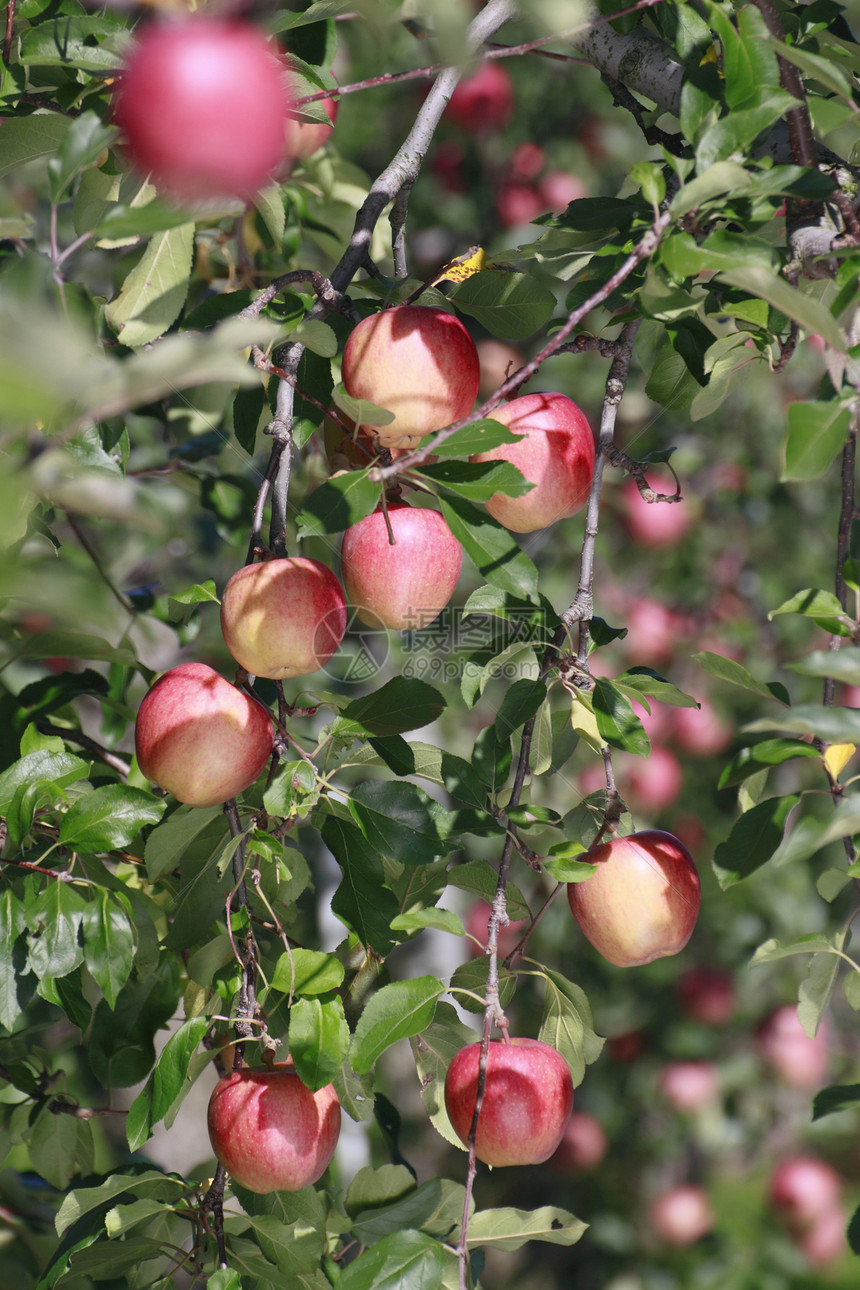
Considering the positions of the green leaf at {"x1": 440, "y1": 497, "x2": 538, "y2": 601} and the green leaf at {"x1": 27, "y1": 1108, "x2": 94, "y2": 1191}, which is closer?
the green leaf at {"x1": 440, "y1": 497, "x2": 538, "y2": 601}

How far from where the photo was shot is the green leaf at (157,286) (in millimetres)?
707

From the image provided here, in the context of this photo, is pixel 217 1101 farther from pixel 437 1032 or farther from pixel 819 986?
pixel 819 986

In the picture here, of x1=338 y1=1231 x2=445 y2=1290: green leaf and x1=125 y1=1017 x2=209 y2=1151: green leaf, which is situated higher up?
x1=125 y1=1017 x2=209 y2=1151: green leaf

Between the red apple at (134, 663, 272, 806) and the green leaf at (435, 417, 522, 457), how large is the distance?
253 mm

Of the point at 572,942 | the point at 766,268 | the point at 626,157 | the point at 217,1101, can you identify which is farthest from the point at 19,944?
the point at 626,157

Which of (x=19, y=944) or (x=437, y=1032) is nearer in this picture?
(x=19, y=944)

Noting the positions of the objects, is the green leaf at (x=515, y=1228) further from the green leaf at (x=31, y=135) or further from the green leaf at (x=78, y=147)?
the green leaf at (x=31, y=135)

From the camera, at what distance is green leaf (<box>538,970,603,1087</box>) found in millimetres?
707

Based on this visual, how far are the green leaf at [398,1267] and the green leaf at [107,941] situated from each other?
0.70ft

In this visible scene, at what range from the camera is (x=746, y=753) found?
576 millimetres

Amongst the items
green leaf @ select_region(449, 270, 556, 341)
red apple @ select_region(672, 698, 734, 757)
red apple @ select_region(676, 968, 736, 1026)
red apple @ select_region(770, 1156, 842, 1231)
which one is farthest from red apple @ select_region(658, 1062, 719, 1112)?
green leaf @ select_region(449, 270, 556, 341)

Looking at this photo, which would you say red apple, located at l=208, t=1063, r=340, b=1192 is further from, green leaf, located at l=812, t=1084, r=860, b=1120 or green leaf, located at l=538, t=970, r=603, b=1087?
green leaf, located at l=812, t=1084, r=860, b=1120

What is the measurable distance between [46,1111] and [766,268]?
0.83 m

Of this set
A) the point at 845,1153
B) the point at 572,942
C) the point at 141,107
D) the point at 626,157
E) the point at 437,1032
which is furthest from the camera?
the point at 845,1153
